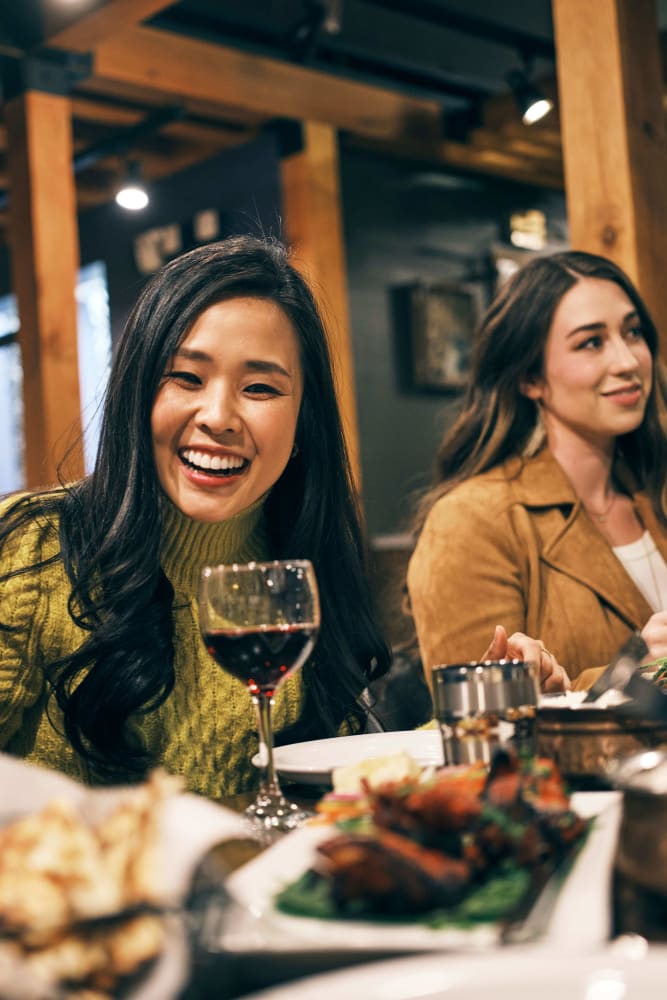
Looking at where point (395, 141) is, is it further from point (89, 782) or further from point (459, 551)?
point (89, 782)

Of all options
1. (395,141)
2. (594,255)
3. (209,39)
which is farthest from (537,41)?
(594,255)

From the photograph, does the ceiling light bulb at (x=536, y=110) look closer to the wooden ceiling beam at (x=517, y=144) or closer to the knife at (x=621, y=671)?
the wooden ceiling beam at (x=517, y=144)

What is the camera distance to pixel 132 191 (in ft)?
18.4

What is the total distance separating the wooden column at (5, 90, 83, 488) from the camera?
471cm

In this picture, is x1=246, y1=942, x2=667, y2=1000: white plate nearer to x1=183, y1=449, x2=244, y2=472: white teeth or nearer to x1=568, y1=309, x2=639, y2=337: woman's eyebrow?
x1=183, y1=449, x2=244, y2=472: white teeth

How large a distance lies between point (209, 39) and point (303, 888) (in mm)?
5750

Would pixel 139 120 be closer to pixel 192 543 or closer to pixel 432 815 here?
pixel 192 543

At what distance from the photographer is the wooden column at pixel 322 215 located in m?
6.09

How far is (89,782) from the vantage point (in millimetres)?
1513

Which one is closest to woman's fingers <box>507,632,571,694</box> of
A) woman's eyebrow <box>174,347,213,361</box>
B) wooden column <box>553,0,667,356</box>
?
woman's eyebrow <box>174,347,213,361</box>

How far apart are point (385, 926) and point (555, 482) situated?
226 centimetres

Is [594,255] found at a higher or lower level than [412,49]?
lower

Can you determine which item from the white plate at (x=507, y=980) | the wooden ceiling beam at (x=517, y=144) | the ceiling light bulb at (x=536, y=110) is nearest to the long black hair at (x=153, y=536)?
the white plate at (x=507, y=980)

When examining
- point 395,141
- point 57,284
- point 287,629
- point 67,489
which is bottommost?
point 287,629
